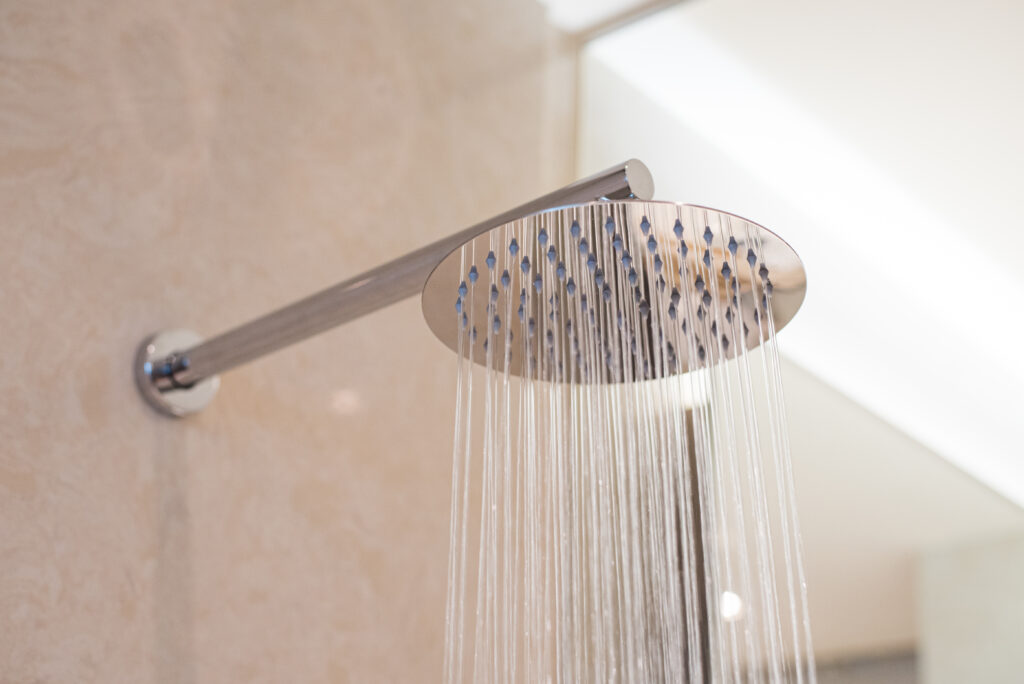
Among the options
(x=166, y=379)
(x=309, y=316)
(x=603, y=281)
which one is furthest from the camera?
(x=166, y=379)

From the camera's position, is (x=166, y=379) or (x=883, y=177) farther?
(x=883, y=177)

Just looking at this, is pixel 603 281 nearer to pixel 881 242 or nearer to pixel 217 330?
pixel 217 330

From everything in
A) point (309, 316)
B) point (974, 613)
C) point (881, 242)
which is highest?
point (881, 242)

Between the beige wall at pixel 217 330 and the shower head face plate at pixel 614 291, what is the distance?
0.38 metres

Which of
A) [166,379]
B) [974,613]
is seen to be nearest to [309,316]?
[166,379]

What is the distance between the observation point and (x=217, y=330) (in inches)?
40.6

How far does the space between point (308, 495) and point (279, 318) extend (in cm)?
33

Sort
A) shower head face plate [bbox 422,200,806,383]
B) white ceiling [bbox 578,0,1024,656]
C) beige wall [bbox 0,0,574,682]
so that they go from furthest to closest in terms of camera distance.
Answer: white ceiling [bbox 578,0,1024,656] → beige wall [bbox 0,0,574,682] → shower head face plate [bbox 422,200,806,383]

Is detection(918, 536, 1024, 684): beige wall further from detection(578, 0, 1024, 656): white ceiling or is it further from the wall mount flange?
the wall mount flange

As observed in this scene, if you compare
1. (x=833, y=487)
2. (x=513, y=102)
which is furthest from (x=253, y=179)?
(x=833, y=487)

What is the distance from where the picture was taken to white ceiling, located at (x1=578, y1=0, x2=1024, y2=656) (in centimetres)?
120

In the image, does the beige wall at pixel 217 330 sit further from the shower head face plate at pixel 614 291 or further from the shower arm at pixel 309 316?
the shower head face plate at pixel 614 291

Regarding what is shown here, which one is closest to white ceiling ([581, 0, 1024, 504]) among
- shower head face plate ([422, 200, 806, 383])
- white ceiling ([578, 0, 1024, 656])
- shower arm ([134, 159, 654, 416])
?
white ceiling ([578, 0, 1024, 656])

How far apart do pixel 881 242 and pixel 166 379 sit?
89 centimetres
